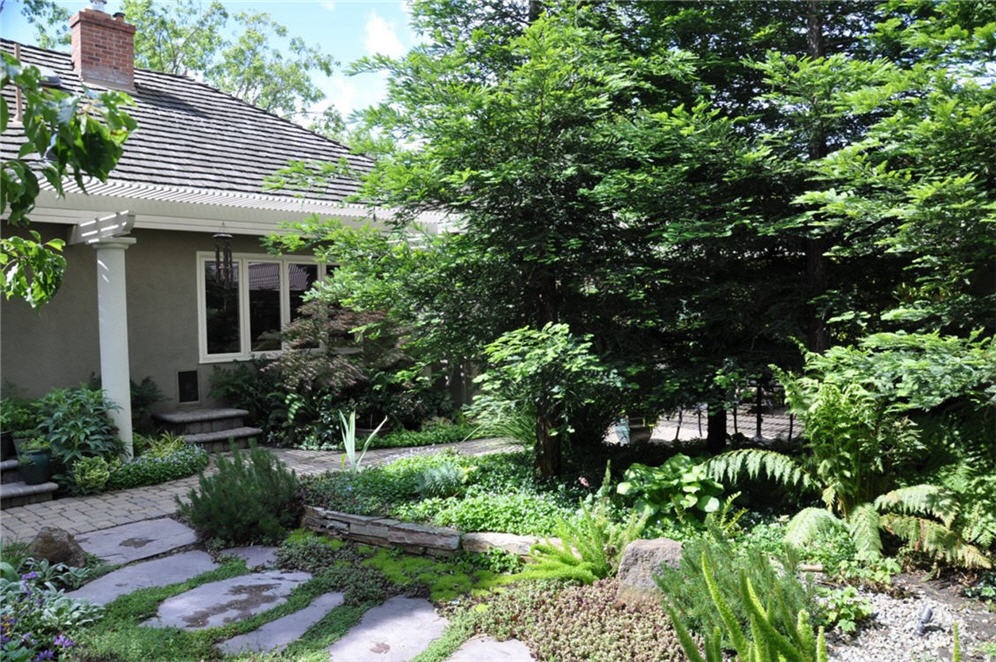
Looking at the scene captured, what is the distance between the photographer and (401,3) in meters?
6.44

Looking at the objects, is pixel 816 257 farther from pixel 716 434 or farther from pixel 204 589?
pixel 204 589

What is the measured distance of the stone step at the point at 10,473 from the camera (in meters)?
7.03

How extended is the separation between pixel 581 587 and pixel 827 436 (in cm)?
199

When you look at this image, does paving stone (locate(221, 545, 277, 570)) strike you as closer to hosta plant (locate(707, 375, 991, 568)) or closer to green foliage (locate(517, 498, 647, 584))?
green foliage (locate(517, 498, 647, 584))

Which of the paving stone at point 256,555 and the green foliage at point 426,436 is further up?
the green foliage at point 426,436

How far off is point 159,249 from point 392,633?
7.31 metres

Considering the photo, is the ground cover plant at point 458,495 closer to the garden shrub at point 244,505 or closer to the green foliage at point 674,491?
the garden shrub at point 244,505

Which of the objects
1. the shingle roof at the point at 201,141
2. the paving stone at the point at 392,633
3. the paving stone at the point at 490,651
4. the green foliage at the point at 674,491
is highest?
the shingle roof at the point at 201,141

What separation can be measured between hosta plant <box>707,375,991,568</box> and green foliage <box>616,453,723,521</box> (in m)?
0.18

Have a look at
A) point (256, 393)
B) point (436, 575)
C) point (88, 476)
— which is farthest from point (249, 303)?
point (436, 575)

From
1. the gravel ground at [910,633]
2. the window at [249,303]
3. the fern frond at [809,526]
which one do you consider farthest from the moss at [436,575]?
the window at [249,303]

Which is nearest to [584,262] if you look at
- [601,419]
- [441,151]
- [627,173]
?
[627,173]

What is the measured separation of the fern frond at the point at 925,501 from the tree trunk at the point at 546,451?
267 cm

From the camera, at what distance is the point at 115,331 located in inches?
309
